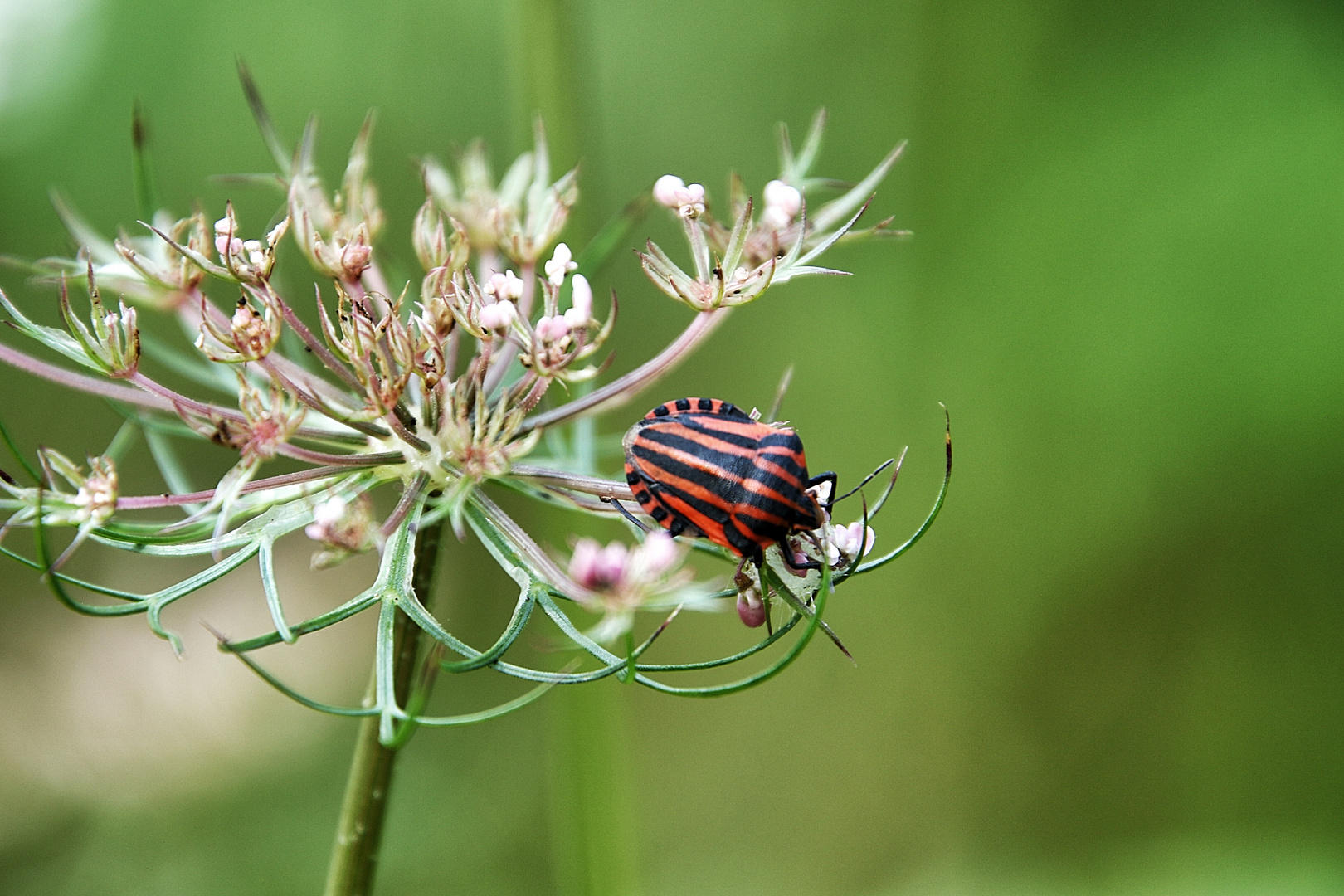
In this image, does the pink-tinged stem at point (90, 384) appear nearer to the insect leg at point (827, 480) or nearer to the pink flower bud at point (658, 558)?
the pink flower bud at point (658, 558)

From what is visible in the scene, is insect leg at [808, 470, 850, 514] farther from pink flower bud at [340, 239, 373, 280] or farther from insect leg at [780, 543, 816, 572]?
pink flower bud at [340, 239, 373, 280]

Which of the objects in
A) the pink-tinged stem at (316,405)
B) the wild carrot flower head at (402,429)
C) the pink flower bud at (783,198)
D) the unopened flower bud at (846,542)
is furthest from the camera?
the pink flower bud at (783,198)

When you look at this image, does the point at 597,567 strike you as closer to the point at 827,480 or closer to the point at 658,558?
the point at 658,558

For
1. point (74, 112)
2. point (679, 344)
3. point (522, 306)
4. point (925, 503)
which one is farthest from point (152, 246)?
point (925, 503)

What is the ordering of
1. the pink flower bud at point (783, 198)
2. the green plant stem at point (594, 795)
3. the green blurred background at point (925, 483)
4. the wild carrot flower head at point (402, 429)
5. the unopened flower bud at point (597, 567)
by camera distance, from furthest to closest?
the green blurred background at point (925, 483), the green plant stem at point (594, 795), the pink flower bud at point (783, 198), the wild carrot flower head at point (402, 429), the unopened flower bud at point (597, 567)

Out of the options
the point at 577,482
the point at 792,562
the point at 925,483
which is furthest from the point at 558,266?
the point at 925,483

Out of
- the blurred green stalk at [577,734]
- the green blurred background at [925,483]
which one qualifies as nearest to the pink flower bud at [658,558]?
the blurred green stalk at [577,734]
